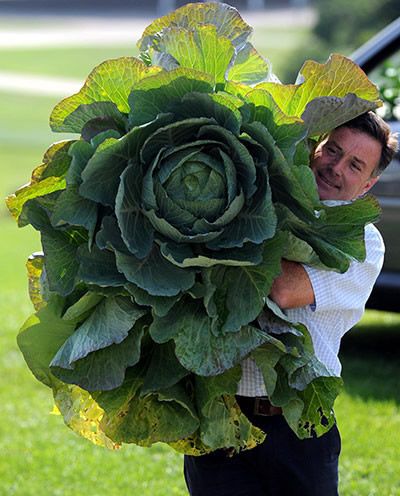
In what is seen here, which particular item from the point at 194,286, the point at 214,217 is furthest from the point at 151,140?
the point at 194,286

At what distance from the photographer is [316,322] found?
2.41 meters

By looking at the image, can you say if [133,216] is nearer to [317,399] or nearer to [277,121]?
[277,121]

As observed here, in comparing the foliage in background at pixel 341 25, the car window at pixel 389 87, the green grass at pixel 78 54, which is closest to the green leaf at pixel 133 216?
the car window at pixel 389 87

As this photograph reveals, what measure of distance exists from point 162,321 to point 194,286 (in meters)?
0.12

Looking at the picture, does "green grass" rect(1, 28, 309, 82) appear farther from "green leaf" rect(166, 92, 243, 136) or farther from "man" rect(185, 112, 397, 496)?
"green leaf" rect(166, 92, 243, 136)

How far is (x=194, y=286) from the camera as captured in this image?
2006 mm

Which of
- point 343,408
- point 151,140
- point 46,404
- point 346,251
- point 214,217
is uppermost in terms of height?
point 151,140

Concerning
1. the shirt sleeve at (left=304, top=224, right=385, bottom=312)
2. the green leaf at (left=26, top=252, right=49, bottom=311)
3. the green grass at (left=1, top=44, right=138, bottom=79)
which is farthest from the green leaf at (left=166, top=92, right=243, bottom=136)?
the green grass at (left=1, top=44, right=138, bottom=79)

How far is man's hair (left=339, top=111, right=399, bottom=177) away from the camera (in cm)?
235

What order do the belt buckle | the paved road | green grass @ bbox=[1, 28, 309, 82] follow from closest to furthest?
the belt buckle
green grass @ bbox=[1, 28, 309, 82]
the paved road

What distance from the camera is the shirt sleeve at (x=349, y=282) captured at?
227 centimetres

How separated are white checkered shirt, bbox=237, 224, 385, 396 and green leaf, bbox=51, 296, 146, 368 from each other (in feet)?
1.62

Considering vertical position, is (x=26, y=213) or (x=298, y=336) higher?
(x=26, y=213)

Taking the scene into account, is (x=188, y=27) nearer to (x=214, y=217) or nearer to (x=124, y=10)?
(x=214, y=217)
